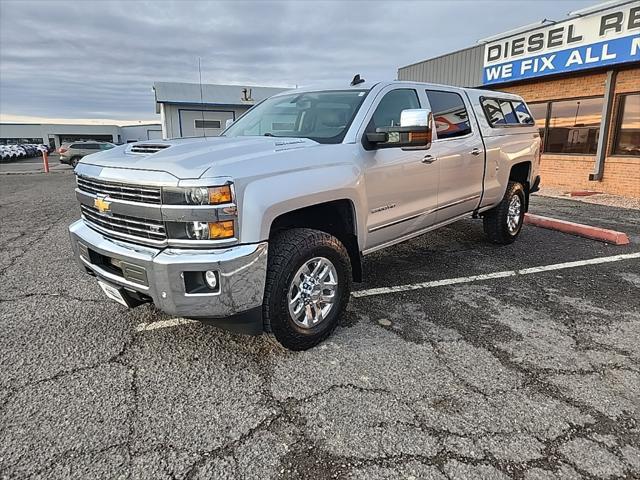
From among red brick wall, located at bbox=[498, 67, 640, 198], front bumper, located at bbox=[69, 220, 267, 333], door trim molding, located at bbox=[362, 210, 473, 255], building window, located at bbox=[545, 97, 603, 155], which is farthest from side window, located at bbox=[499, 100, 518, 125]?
building window, located at bbox=[545, 97, 603, 155]

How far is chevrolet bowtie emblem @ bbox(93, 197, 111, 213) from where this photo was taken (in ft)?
9.90

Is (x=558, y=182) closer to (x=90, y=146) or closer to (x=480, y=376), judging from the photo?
(x=480, y=376)

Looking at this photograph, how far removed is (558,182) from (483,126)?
894 centimetres

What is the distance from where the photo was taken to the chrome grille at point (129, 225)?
275 centimetres

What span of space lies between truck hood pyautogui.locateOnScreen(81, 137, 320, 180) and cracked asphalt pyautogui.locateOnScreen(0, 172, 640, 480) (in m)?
1.33

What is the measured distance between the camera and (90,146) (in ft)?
92.3

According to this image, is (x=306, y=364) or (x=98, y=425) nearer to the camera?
(x=98, y=425)

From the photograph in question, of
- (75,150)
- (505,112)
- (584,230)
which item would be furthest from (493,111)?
(75,150)

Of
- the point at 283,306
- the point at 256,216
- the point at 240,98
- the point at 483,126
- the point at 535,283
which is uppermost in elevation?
the point at 240,98

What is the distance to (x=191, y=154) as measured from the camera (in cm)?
288

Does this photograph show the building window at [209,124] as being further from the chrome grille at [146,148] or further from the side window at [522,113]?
the chrome grille at [146,148]

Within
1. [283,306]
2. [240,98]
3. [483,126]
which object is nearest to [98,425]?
[283,306]

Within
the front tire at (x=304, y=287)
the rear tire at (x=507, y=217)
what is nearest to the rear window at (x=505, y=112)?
the rear tire at (x=507, y=217)

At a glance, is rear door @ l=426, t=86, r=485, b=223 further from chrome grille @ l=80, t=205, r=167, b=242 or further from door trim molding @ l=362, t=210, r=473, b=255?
chrome grille @ l=80, t=205, r=167, b=242
